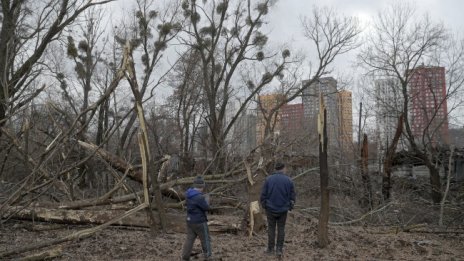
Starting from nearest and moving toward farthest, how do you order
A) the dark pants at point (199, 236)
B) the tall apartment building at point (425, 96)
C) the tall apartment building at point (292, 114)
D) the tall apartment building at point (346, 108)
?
the dark pants at point (199, 236)
the tall apartment building at point (425, 96)
the tall apartment building at point (346, 108)
the tall apartment building at point (292, 114)

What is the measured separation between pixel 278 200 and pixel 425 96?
14.4 metres

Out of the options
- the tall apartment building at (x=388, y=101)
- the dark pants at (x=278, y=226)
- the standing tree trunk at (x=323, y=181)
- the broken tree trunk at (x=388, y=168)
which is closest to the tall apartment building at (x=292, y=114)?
the tall apartment building at (x=388, y=101)

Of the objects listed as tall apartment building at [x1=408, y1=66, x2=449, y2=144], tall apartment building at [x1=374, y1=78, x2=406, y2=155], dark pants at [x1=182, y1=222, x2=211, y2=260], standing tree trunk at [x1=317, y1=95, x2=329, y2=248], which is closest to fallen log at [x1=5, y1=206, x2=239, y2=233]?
standing tree trunk at [x1=317, y1=95, x2=329, y2=248]

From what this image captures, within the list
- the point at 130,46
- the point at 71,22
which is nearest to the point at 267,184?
the point at 130,46

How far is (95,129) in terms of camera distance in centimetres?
2494

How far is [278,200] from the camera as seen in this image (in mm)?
7258

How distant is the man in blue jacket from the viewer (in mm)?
7258

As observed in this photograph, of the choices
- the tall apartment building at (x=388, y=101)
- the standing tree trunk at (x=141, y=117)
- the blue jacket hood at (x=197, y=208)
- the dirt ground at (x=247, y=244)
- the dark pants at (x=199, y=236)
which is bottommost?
the dirt ground at (x=247, y=244)

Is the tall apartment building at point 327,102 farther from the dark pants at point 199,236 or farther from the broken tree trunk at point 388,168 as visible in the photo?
the dark pants at point 199,236

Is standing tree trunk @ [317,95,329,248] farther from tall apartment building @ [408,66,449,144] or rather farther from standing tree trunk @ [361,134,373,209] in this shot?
tall apartment building @ [408,66,449,144]

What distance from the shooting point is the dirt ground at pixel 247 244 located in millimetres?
7445

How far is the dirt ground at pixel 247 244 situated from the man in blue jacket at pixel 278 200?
1.36ft

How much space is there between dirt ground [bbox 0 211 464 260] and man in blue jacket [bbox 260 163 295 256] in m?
0.42

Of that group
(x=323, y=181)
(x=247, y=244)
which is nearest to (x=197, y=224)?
(x=247, y=244)
